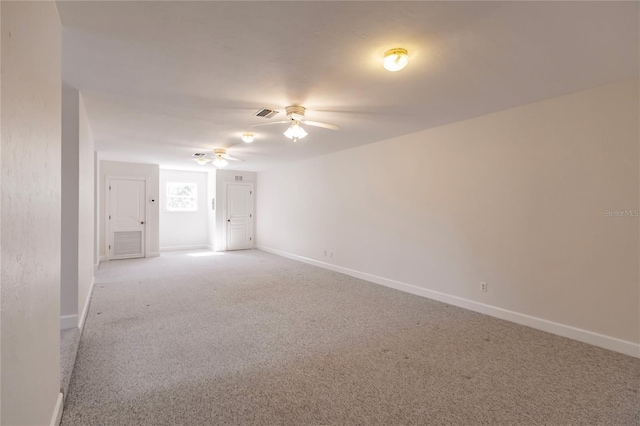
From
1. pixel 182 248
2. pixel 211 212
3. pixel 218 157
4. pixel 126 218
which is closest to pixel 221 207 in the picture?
pixel 211 212

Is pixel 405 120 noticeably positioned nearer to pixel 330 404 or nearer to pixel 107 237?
pixel 330 404

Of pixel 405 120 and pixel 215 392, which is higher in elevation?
pixel 405 120

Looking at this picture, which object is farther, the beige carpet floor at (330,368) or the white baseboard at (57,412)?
the beige carpet floor at (330,368)

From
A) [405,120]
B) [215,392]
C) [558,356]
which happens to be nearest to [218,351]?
[215,392]

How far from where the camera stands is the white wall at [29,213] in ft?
3.51

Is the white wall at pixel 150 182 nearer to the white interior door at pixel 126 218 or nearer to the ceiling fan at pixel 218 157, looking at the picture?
the white interior door at pixel 126 218

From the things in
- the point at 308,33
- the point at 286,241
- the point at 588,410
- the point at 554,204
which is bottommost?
the point at 588,410

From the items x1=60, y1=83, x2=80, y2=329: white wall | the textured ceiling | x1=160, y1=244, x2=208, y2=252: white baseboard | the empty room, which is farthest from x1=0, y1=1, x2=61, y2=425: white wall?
x1=160, y1=244, x2=208, y2=252: white baseboard

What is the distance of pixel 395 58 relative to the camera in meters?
2.29

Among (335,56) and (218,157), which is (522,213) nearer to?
Answer: (335,56)

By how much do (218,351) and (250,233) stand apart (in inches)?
278

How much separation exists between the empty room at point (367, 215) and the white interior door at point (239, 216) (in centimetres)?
388

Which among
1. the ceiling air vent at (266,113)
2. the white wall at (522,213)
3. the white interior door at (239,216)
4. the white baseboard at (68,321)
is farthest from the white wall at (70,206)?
the white interior door at (239,216)

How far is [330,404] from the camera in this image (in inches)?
82.0
